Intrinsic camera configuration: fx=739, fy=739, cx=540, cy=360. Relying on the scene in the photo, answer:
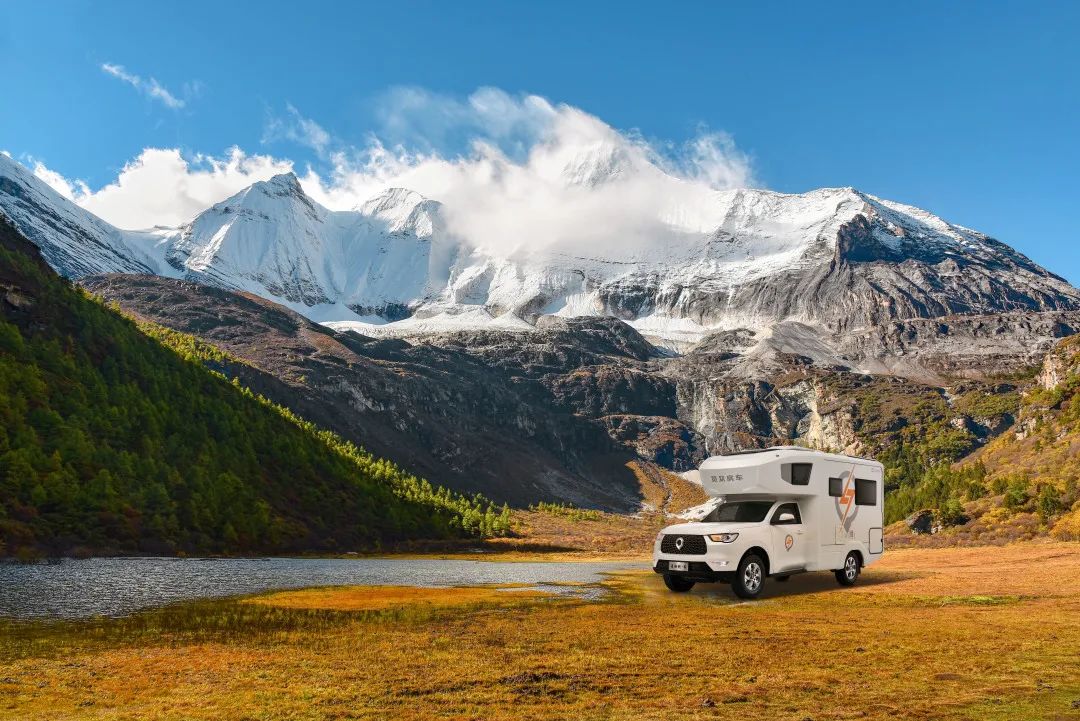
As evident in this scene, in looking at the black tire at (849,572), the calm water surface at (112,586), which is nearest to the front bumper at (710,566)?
the black tire at (849,572)

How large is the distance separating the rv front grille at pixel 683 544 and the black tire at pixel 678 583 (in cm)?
202

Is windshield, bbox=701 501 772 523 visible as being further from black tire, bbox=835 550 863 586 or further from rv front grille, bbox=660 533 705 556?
black tire, bbox=835 550 863 586

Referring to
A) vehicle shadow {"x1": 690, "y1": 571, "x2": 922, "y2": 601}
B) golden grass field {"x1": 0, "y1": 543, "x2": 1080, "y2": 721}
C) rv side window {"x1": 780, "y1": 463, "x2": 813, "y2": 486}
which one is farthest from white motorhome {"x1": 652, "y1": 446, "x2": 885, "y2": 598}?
golden grass field {"x1": 0, "y1": 543, "x2": 1080, "y2": 721}

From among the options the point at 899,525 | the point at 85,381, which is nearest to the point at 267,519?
the point at 85,381

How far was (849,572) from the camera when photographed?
31.9 meters

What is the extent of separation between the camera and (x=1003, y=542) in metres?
66.3

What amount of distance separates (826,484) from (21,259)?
512ft

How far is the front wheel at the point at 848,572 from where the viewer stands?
3170cm

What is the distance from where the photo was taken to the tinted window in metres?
28.2

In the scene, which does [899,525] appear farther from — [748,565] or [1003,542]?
[748,565]

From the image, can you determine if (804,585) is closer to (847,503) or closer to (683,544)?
(847,503)

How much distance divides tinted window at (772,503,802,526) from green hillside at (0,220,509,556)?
232 feet

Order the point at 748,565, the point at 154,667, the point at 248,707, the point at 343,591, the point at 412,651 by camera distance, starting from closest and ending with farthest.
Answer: the point at 248,707 < the point at 154,667 < the point at 412,651 < the point at 748,565 < the point at 343,591

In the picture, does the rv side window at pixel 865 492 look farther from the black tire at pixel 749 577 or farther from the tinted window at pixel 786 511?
the black tire at pixel 749 577
